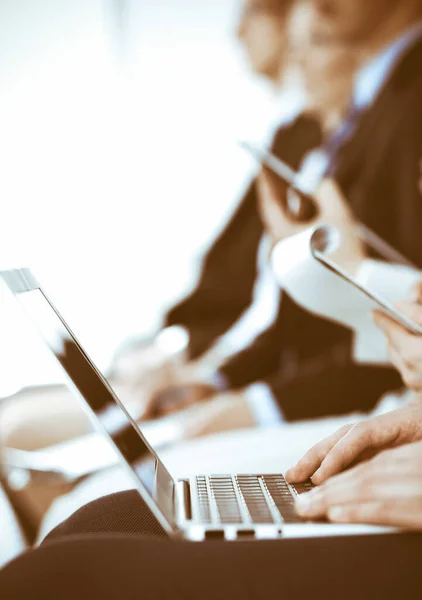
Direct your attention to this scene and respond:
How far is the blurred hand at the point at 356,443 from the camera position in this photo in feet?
1.17

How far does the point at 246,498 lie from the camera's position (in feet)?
1.10

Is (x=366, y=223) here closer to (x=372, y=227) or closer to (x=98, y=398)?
(x=372, y=227)

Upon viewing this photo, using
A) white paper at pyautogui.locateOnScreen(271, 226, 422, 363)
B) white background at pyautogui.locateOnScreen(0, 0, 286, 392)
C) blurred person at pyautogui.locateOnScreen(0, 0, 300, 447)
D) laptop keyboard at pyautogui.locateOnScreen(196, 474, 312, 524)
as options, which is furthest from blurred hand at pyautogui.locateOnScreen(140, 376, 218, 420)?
laptop keyboard at pyautogui.locateOnScreen(196, 474, 312, 524)

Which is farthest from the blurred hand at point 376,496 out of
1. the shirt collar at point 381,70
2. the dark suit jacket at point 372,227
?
the shirt collar at point 381,70

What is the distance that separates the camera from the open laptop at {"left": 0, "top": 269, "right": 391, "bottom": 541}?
290 millimetres

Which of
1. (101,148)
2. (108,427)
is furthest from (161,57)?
(108,427)

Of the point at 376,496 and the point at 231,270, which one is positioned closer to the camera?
the point at 376,496

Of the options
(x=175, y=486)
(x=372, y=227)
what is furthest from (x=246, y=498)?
(x=372, y=227)

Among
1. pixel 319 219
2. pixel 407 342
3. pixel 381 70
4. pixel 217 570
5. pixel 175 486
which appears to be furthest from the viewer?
pixel 381 70

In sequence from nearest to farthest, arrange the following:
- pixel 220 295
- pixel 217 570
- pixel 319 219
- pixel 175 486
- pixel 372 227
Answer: pixel 217 570, pixel 175 486, pixel 319 219, pixel 372 227, pixel 220 295

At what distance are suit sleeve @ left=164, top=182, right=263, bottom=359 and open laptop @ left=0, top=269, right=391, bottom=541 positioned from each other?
98 cm

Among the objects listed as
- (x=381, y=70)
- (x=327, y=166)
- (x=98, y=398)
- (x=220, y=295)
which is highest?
(x=98, y=398)

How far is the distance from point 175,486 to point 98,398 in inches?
3.4

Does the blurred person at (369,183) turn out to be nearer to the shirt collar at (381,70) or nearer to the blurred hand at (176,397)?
the shirt collar at (381,70)
